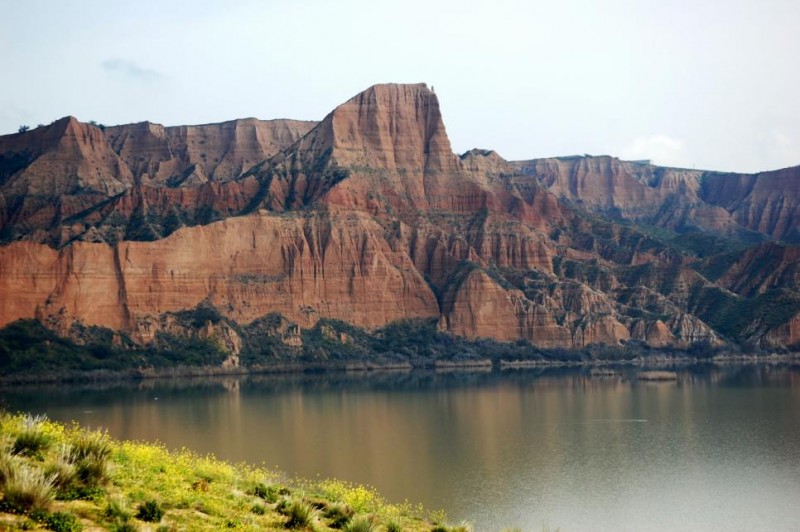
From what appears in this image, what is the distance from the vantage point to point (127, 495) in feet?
67.7

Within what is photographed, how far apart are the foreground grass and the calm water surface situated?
42.1 feet

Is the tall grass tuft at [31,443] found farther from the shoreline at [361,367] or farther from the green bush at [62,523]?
the shoreline at [361,367]

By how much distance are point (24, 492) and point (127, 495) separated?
336 cm

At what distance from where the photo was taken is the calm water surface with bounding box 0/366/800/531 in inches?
1615

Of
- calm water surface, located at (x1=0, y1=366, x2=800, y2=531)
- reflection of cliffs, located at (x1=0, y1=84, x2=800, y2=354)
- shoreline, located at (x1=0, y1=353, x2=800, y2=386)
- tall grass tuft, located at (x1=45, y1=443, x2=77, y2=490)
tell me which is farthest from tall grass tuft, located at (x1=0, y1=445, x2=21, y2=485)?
reflection of cliffs, located at (x1=0, y1=84, x2=800, y2=354)

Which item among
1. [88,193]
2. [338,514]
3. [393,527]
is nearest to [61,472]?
[338,514]

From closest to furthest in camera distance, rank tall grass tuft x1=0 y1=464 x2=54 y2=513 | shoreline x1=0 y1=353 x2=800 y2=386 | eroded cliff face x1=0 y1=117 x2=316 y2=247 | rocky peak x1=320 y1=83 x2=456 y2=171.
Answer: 1. tall grass tuft x1=0 y1=464 x2=54 y2=513
2. shoreline x1=0 y1=353 x2=800 y2=386
3. eroded cliff face x1=0 y1=117 x2=316 y2=247
4. rocky peak x1=320 y1=83 x2=456 y2=171

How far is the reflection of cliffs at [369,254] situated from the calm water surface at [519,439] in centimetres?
3000

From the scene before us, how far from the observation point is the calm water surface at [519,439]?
41.0m

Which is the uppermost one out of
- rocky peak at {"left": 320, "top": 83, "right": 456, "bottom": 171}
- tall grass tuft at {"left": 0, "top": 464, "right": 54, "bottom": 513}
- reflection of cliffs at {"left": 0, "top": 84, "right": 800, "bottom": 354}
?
rocky peak at {"left": 320, "top": 83, "right": 456, "bottom": 171}

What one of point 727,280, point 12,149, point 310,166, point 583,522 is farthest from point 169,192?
point 583,522

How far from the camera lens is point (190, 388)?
10431 centimetres

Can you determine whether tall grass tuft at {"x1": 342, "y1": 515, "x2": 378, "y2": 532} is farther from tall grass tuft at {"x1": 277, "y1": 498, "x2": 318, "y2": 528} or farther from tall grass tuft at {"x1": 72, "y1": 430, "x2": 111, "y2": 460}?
tall grass tuft at {"x1": 72, "y1": 430, "x2": 111, "y2": 460}

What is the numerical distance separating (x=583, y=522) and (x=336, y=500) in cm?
1329
